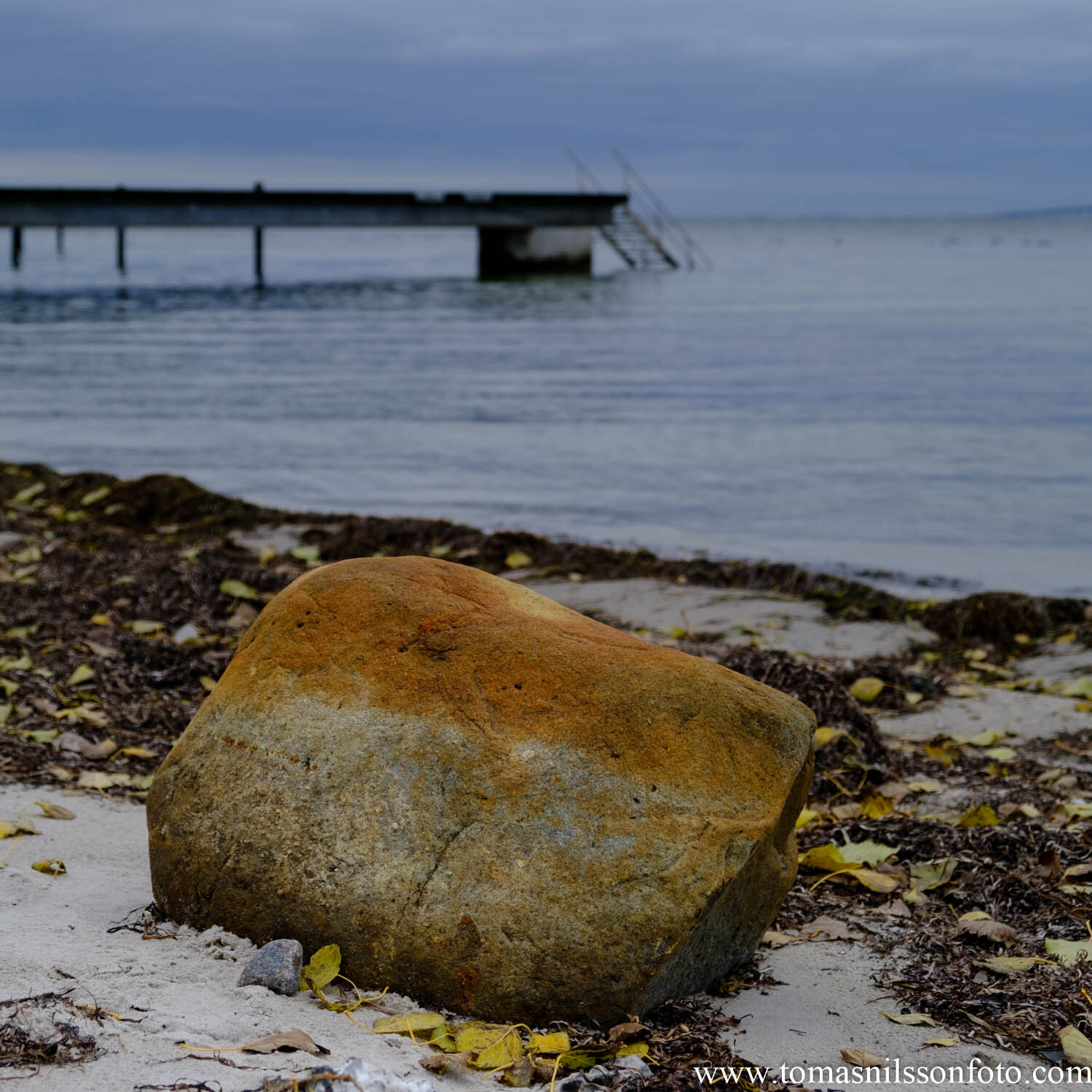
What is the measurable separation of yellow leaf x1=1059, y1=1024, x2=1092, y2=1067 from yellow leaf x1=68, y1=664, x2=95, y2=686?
13.4 feet

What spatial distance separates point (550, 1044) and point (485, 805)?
511 millimetres

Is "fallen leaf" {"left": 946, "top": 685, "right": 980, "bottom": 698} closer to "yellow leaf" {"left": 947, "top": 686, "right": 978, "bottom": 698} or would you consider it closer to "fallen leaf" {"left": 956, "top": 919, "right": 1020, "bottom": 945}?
"yellow leaf" {"left": 947, "top": 686, "right": 978, "bottom": 698}

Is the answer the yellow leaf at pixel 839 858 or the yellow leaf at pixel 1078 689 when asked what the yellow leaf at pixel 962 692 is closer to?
the yellow leaf at pixel 1078 689

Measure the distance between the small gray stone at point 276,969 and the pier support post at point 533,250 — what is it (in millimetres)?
43661

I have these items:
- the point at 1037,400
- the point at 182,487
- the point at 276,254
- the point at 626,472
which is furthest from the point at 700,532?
the point at 276,254

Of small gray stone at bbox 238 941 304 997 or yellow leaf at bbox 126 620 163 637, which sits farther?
yellow leaf at bbox 126 620 163 637

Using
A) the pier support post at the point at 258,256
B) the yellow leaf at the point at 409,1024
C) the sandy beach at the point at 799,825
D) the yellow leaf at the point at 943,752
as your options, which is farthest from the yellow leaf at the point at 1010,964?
the pier support post at the point at 258,256

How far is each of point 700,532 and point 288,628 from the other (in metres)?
6.69

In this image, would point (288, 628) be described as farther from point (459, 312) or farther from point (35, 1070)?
point (459, 312)

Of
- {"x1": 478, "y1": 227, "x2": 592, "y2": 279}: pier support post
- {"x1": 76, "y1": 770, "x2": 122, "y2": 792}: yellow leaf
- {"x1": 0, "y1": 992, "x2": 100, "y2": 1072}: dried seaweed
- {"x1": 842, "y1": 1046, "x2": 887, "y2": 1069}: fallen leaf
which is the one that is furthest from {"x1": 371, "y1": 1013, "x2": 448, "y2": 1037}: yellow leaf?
{"x1": 478, "y1": 227, "x2": 592, "y2": 279}: pier support post

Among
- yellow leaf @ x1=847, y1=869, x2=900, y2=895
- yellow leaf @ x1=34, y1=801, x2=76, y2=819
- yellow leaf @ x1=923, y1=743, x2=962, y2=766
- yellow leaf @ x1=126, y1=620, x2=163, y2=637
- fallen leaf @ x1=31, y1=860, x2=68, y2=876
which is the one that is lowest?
yellow leaf @ x1=923, y1=743, x2=962, y2=766

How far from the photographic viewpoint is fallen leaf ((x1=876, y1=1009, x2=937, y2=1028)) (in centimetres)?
266

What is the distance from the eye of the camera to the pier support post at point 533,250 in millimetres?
44750

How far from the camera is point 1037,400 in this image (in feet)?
53.6
